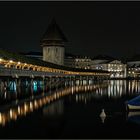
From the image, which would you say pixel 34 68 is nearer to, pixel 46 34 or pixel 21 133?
pixel 21 133

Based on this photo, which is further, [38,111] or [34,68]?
[34,68]

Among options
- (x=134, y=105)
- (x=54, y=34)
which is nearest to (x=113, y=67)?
(x=54, y=34)

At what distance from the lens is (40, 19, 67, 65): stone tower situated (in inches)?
4776

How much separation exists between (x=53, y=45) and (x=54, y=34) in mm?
4679

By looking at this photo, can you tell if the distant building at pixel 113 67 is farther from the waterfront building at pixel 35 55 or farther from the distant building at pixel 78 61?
the waterfront building at pixel 35 55

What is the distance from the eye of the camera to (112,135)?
1561cm

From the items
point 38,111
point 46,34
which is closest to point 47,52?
point 46,34

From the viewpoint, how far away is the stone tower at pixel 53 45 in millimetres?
121306

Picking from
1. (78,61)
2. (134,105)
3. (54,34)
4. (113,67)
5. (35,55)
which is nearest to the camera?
(134,105)

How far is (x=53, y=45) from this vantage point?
123 metres

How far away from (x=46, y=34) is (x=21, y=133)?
11173 cm

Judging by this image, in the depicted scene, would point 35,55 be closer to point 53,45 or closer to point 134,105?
point 53,45

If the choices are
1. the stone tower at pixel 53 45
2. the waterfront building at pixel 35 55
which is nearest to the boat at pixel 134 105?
the stone tower at pixel 53 45

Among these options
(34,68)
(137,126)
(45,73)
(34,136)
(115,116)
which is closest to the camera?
(34,136)
